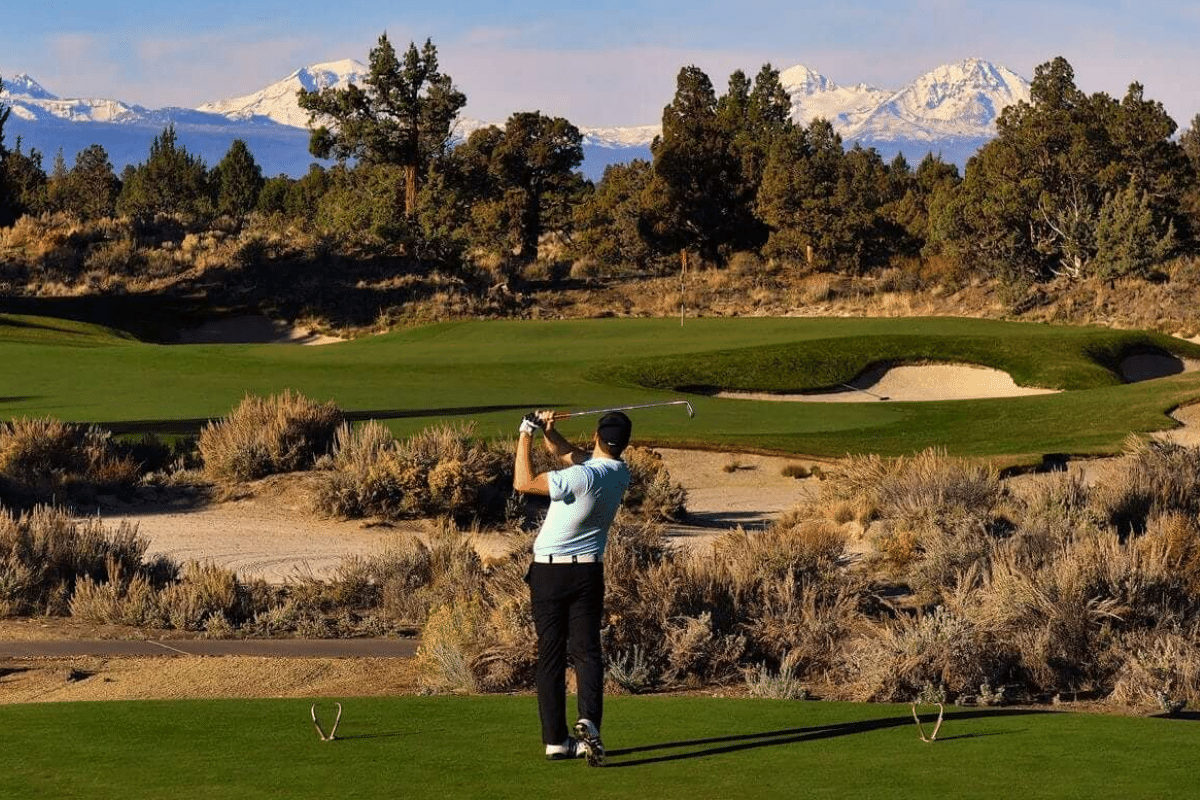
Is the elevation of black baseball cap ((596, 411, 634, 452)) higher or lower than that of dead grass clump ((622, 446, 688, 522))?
higher

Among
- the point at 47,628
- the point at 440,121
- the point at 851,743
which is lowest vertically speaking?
the point at 47,628

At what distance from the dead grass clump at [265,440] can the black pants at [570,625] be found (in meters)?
13.6

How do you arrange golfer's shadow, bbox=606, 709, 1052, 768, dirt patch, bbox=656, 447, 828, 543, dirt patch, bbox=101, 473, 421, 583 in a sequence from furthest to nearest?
dirt patch, bbox=656, 447, 828, 543 → dirt patch, bbox=101, 473, 421, 583 → golfer's shadow, bbox=606, 709, 1052, 768

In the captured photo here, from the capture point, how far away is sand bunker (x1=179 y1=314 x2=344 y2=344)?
173ft

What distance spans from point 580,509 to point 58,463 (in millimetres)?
14536

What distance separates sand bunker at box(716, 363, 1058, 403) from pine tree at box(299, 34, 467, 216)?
1171 inches

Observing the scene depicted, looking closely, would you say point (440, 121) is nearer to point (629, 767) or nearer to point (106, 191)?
point (106, 191)

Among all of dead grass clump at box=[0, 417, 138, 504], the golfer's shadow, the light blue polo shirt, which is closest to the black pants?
the light blue polo shirt

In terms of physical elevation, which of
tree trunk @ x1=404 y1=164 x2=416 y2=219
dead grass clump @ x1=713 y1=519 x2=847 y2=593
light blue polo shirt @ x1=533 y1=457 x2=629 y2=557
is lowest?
dead grass clump @ x1=713 y1=519 x2=847 y2=593

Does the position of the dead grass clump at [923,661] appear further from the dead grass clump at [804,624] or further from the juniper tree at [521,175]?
the juniper tree at [521,175]

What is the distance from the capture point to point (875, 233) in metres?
57.7

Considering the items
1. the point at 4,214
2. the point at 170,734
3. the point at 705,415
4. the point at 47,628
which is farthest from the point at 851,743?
the point at 4,214

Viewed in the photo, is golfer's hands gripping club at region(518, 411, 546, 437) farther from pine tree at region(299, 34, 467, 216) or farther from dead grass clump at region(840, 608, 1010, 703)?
pine tree at region(299, 34, 467, 216)

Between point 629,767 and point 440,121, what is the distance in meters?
54.4
